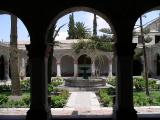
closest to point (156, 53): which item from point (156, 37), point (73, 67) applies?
point (156, 37)

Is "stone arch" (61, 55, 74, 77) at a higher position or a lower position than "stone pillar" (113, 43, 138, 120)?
higher

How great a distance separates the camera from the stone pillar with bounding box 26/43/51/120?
34.9 ft

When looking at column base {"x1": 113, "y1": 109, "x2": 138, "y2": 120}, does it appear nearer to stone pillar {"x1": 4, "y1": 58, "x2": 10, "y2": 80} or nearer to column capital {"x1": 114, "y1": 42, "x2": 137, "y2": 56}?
column capital {"x1": 114, "y1": 42, "x2": 137, "y2": 56}

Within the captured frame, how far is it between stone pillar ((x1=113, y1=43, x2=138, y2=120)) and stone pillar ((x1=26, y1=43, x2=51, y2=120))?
2147mm

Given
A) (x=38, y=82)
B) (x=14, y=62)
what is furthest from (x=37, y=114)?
(x=14, y=62)

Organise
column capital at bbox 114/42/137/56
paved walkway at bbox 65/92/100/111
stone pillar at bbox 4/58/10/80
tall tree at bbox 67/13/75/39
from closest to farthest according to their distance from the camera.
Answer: column capital at bbox 114/42/137/56
paved walkway at bbox 65/92/100/111
stone pillar at bbox 4/58/10/80
tall tree at bbox 67/13/75/39

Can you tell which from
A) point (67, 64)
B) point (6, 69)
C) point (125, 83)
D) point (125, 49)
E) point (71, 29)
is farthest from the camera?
point (71, 29)

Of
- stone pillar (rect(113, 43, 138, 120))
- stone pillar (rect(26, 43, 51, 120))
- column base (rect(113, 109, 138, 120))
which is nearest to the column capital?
stone pillar (rect(113, 43, 138, 120))

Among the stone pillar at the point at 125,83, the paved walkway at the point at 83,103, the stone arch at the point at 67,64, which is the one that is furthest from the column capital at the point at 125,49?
the stone arch at the point at 67,64

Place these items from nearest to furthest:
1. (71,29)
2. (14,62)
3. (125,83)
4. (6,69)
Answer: (125,83), (14,62), (6,69), (71,29)

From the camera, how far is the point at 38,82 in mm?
10773

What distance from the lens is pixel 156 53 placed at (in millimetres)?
45344

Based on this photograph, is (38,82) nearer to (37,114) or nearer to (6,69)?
(37,114)

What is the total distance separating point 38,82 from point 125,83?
2.54 metres
